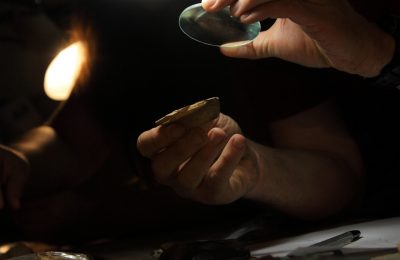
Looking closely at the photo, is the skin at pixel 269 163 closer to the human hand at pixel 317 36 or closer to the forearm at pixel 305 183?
the forearm at pixel 305 183

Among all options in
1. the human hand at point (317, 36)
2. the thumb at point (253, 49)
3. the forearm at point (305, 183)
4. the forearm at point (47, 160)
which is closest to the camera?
the human hand at point (317, 36)

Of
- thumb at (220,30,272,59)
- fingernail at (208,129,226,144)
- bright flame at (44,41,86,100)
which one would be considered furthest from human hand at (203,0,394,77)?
bright flame at (44,41,86,100)

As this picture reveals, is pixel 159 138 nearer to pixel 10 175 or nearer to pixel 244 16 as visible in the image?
pixel 244 16

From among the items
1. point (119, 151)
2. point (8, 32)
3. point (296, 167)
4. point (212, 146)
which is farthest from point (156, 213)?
→ point (8, 32)

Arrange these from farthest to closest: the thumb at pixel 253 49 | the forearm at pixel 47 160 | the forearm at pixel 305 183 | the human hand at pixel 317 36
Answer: the forearm at pixel 47 160
the forearm at pixel 305 183
the thumb at pixel 253 49
the human hand at pixel 317 36

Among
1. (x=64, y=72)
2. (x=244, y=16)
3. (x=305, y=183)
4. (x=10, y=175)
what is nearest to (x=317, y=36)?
(x=244, y=16)

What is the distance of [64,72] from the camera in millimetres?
1316

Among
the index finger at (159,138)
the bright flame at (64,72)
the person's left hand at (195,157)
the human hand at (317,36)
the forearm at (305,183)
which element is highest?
the bright flame at (64,72)

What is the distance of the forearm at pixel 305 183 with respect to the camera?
0.85 meters

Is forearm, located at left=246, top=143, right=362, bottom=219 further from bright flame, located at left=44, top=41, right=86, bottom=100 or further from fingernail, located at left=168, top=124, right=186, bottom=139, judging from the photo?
bright flame, located at left=44, top=41, right=86, bottom=100

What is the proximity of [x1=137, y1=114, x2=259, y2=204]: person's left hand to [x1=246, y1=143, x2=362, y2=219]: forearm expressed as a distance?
14 cm

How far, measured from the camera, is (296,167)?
92 cm

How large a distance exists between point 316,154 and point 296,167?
0.08 meters

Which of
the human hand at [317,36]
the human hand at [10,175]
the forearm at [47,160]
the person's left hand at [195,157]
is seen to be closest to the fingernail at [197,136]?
the person's left hand at [195,157]
